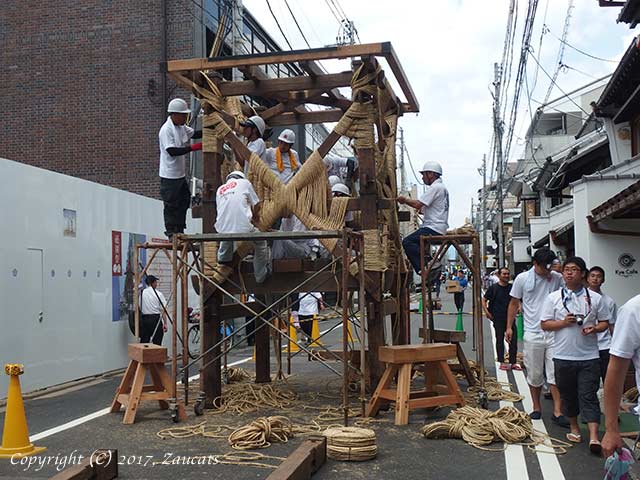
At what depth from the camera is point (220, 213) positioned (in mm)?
9219

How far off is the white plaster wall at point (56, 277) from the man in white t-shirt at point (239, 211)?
383cm

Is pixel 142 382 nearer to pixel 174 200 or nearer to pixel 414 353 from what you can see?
pixel 174 200

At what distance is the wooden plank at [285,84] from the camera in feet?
31.6

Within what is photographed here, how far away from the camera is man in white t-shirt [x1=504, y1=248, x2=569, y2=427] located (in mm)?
8664

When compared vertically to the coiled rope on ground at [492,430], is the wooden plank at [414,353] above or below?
above

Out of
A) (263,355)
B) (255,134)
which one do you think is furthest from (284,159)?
(263,355)

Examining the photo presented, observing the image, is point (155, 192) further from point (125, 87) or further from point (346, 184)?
point (346, 184)

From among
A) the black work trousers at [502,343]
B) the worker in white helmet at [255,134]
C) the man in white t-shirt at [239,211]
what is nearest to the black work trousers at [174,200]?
the worker in white helmet at [255,134]

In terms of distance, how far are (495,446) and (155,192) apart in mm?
15417

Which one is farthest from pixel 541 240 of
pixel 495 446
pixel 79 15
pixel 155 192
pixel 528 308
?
pixel 495 446

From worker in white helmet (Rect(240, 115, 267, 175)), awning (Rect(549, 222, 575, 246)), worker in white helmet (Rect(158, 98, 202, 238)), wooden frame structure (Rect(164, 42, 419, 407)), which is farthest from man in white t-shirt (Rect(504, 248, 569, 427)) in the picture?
awning (Rect(549, 222, 575, 246))

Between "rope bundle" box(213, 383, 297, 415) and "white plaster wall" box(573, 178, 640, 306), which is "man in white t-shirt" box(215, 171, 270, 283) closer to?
"rope bundle" box(213, 383, 297, 415)

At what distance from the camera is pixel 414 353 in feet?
27.8

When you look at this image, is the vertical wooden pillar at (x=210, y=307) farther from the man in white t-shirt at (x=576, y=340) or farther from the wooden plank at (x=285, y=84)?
the man in white t-shirt at (x=576, y=340)
